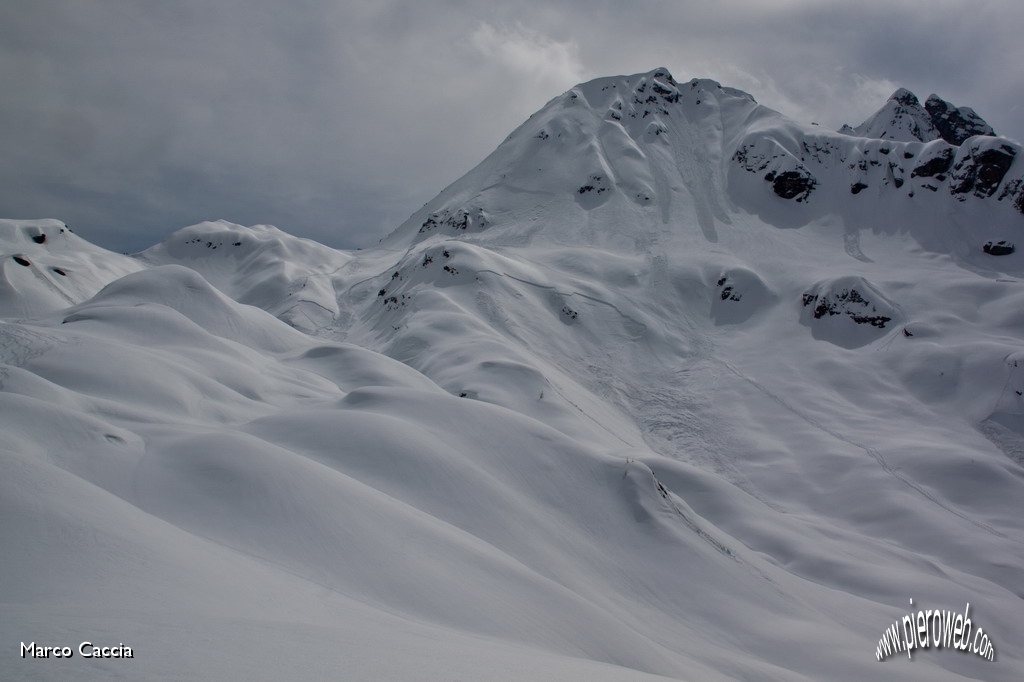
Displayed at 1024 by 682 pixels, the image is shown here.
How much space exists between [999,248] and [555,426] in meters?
69.5

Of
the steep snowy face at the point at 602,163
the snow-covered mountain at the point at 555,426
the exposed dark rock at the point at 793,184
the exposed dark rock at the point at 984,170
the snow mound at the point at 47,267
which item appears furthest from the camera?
the exposed dark rock at the point at 793,184

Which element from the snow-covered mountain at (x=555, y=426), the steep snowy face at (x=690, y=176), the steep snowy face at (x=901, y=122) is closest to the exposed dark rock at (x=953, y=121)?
the steep snowy face at (x=901, y=122)

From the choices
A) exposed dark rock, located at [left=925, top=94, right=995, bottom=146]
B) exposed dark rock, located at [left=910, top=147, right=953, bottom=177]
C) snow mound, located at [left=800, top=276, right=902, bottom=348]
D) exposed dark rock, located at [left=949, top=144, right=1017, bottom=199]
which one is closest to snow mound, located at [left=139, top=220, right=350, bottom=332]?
snow mound, located at [left=800, top=276, right=902, bottom=348]

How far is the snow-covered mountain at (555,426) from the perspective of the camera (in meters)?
8.72

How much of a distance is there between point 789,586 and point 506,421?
37.1 ft

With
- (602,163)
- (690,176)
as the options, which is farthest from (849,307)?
(602,163)

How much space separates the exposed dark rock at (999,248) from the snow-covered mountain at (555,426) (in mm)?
502

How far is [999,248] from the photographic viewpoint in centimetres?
7406

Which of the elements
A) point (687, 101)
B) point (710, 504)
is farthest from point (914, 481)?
point (687, 101)

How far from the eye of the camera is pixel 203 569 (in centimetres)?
860

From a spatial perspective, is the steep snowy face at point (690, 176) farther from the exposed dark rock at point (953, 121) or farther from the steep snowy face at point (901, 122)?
the exposed dark rock at point (953, 121)

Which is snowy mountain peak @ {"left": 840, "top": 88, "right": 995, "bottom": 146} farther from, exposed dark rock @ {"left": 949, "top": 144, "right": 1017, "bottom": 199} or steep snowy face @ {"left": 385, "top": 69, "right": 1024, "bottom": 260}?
exposed dark rock @ {"left": 949, "top": 144, "right": 1017, "bottom": 199}

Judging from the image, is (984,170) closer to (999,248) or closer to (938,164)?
(938,164)

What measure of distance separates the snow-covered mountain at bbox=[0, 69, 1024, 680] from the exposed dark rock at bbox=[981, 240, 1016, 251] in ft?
1.65
